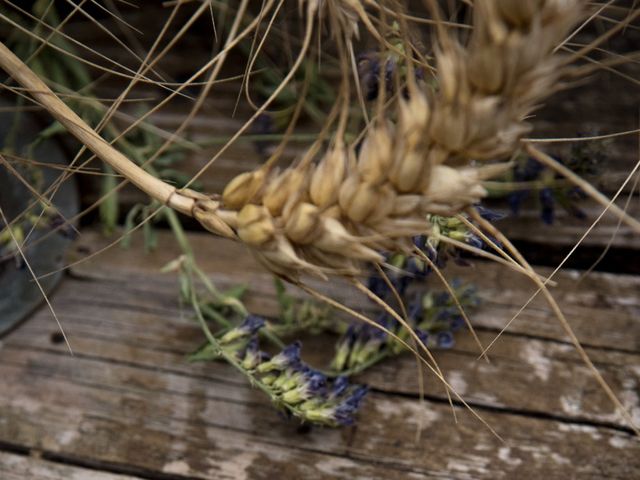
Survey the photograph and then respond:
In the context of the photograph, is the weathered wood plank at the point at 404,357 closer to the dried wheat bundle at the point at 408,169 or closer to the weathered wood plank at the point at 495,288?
the weathered wood plank at the point at 495,288

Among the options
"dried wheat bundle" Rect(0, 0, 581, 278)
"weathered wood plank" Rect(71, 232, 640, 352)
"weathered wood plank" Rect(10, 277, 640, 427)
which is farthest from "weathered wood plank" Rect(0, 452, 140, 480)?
"dried wheat bundle" Rect(0, 0, 581, 278)

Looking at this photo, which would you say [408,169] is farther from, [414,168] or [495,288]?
[495,288]

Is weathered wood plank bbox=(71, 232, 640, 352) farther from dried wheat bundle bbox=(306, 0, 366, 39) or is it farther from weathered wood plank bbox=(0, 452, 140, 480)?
dried wheat bundle bbox=(306, 0, 366, 39)

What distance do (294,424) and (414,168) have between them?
51 centimetres

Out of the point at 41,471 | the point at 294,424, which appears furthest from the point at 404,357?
the point at 41,471

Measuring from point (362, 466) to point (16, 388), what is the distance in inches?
19.2

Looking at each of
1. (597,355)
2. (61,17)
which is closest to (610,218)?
(597,355)

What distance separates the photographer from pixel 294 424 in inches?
37.9

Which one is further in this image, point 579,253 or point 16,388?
point 579,253

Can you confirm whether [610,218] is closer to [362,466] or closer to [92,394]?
[362,466]

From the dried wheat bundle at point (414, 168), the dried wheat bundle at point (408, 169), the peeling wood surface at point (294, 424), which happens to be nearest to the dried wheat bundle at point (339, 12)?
the dried wheat bundle at point (408, 169)

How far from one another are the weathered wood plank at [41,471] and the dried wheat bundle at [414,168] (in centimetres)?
45

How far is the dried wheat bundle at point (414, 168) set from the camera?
0.50m

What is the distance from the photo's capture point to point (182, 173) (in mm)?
1279
